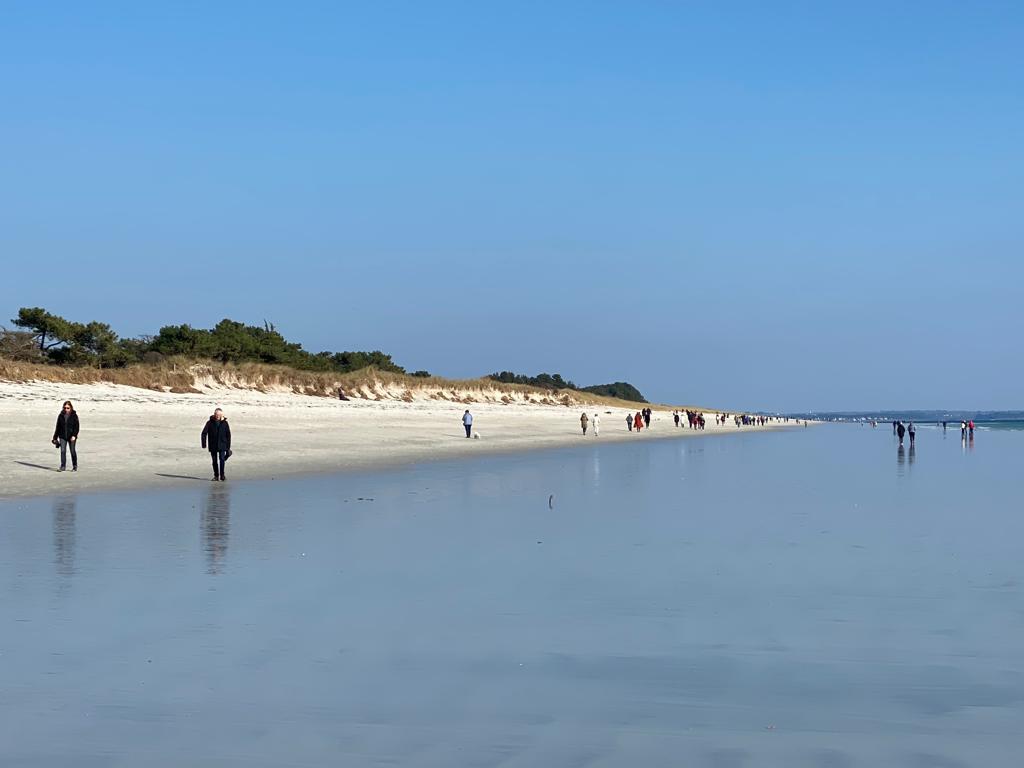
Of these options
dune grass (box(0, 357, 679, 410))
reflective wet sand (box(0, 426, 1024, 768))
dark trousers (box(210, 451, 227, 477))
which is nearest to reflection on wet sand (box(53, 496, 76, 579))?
reflective wet sand (box(0, 426, 1024, 768))

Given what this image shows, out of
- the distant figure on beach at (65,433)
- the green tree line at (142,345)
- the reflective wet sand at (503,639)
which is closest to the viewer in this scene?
the reflective wet sand at (503,639)

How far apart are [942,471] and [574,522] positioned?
1877 cm

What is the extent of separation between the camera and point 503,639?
7340 mm

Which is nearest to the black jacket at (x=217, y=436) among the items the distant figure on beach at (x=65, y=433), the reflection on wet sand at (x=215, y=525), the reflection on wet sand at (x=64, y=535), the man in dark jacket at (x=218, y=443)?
the man in dark jacket at (x=218, y=443)

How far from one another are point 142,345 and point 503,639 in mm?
58332

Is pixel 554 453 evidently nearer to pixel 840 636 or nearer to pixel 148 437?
pixel 148 437

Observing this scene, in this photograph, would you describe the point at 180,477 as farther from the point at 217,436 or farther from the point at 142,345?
the point at 142,345

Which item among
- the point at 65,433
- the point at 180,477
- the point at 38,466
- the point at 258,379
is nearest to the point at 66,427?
the point at 65,433

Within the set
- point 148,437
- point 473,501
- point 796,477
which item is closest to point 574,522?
point 473,501

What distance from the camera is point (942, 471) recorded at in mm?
29516

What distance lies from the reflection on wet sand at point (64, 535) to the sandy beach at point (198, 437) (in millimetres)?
2025

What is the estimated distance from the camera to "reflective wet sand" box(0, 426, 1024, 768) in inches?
200

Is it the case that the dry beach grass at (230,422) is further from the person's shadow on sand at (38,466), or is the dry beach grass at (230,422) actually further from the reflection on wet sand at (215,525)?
the reflection on wet sand at (215,525)

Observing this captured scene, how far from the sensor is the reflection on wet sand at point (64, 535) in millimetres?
10027
